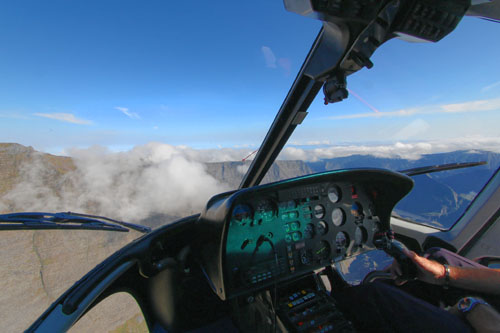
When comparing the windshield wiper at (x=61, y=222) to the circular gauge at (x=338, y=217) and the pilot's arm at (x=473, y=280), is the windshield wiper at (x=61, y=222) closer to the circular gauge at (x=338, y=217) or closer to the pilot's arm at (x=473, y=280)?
the circular gauge at (x=338, y=217)

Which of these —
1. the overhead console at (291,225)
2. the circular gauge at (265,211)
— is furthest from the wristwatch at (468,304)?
the circular gauge at (265,211)

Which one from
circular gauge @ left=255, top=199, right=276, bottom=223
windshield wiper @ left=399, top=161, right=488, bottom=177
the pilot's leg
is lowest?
the pilot's leg

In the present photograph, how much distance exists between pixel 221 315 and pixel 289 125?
2.01m

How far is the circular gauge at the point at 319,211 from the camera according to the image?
1.96 meters

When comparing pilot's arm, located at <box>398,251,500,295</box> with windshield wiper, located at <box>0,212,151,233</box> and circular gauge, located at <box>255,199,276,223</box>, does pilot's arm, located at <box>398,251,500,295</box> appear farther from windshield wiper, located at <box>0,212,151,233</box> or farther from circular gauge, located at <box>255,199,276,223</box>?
windshield wiper, located at <box>0,212,151,233</box>

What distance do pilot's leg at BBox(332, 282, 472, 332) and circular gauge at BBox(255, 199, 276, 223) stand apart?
0.81 m

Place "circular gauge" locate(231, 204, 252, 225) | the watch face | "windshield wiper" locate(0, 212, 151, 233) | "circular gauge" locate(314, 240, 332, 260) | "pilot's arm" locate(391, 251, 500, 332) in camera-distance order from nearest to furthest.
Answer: "pilot's arm" locate(391, 251, 500, 332), the watch face, "windshield wiper" locate(0, 212, 151, 233), "circular gauge" locate(231, 204, 252, 225), "circular gauge" locate(314, 240, 332, 260)

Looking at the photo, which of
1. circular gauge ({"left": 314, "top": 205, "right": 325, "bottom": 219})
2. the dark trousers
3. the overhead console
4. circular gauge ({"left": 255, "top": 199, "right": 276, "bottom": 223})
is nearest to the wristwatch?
the dark trousers

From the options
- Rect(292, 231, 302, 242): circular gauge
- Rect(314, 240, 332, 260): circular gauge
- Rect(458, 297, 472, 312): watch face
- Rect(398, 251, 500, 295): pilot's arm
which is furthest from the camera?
Rect(314, 240, 332, 260): circular gauge

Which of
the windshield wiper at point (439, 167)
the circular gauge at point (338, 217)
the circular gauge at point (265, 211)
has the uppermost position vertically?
the windshield wiper at point (439, 167)

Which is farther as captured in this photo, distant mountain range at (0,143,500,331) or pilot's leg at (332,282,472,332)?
distant mountain range at (0,143,500,331)

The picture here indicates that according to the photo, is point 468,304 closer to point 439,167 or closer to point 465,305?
point 465,305

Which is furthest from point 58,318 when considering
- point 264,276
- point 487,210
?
point 487,210

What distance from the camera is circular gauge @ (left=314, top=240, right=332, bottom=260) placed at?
1.97 meters
